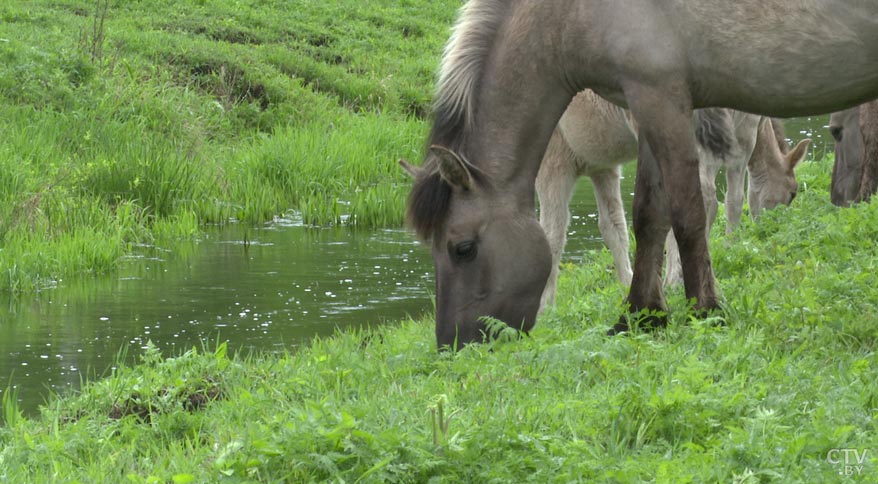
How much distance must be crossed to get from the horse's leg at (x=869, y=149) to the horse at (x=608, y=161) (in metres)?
0.69

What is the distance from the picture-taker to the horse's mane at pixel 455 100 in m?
6.44

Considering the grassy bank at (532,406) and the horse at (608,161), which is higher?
the horse at (608,161)

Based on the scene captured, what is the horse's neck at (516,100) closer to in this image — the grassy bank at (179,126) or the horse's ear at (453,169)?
the horse's ear at (453,169)

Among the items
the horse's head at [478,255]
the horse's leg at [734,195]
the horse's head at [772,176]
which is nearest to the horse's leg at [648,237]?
the horse's head at [478,255]

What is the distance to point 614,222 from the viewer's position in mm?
8266

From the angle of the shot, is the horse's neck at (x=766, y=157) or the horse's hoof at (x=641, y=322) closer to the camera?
the horse's hoof at (x=641, y=322)

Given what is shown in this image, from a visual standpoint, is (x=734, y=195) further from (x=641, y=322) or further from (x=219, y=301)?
(x=219, y=301)

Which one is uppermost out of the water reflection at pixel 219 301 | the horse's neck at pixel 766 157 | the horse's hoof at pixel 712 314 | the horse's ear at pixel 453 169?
the horse's ear at pixel 453 169

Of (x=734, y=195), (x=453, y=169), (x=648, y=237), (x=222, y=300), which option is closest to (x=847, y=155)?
(x=734, y=195)

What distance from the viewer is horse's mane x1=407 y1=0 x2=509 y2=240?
6.44 meters

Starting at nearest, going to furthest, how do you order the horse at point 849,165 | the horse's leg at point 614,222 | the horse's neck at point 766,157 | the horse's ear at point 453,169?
the horse's ear at point 453,169, the horse's leg at point 614,222, the horse at point 849,165, the horse's neck at point 766,157

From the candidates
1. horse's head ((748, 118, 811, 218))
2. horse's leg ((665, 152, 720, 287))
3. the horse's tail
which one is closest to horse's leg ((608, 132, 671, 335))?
horse's leg ((665, 152, 720, 287))

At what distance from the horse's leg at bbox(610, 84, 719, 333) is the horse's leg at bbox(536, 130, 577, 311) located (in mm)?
1431

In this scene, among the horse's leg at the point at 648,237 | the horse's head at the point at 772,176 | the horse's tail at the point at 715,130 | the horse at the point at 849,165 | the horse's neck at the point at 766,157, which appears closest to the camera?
the horse's leg at the point at 648,237
